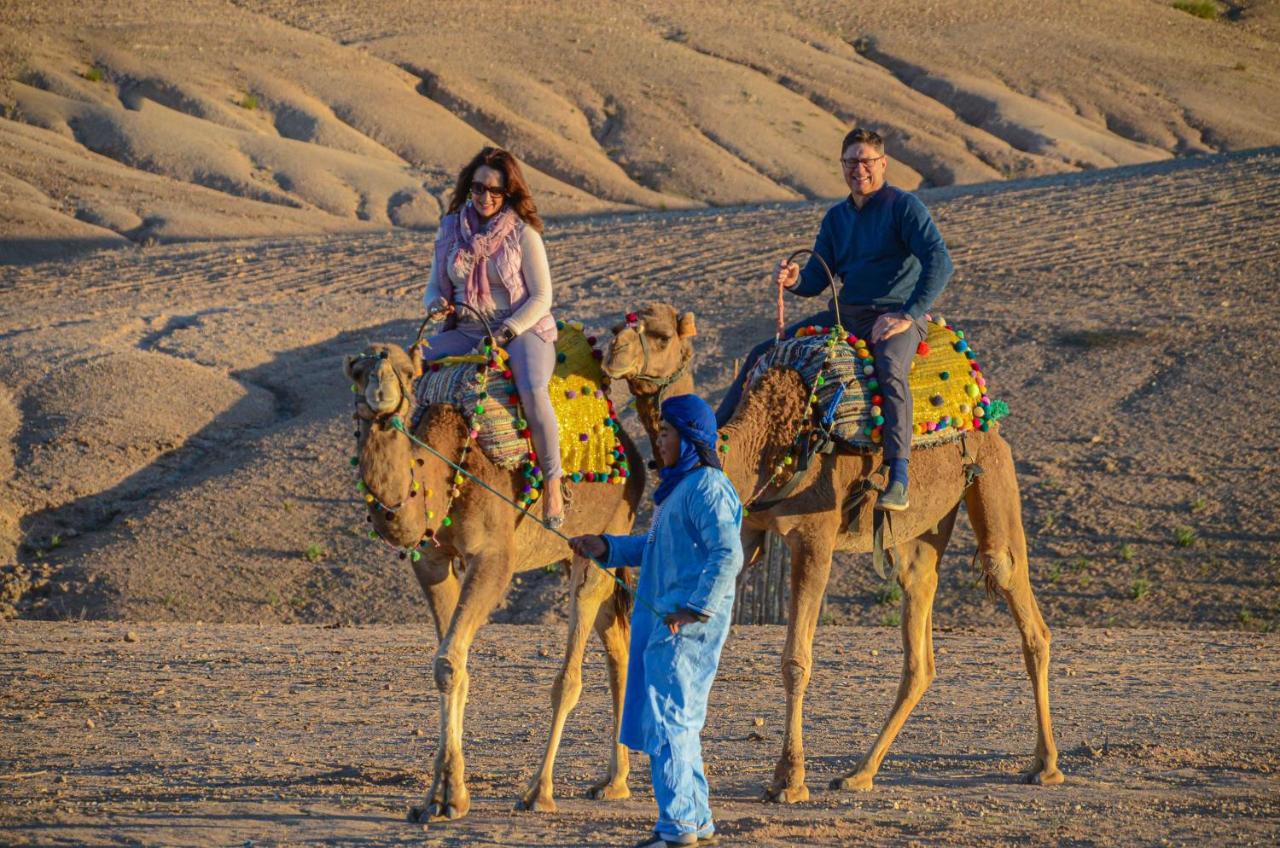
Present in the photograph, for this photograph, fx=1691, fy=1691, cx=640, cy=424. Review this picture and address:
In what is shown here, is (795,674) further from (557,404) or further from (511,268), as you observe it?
(511,268)

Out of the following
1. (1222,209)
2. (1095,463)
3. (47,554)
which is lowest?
(47,554)

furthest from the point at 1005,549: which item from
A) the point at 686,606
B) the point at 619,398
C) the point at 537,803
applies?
the point at 619,398

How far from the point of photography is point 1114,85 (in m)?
67.6

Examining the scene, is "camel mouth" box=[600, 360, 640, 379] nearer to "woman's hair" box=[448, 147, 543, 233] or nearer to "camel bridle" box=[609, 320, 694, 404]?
"camel bridle" box=[609, 320, 694, 404]

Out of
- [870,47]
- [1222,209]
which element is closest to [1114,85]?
[870,47]

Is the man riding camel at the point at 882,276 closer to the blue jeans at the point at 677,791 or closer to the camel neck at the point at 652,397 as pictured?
the camel neck at the point at 652,397

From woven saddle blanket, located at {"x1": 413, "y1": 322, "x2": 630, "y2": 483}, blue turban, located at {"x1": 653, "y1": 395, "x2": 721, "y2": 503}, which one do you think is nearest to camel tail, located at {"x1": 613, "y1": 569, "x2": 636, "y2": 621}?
woven saddle blanket, located at {"x1": 413, "y1": 322, "x2": 630, "y2": 483}

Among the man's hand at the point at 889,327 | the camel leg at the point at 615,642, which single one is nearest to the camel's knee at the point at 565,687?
the camel leg at the point at 615,642

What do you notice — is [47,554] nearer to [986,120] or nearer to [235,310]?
[235,310]

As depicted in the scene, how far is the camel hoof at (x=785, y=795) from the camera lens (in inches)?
324

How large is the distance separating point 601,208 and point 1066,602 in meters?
28.6

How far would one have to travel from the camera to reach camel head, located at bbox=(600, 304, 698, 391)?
321 inches

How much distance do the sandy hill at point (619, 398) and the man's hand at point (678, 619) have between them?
33.7ft

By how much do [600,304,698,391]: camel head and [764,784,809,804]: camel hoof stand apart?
2075 mm
